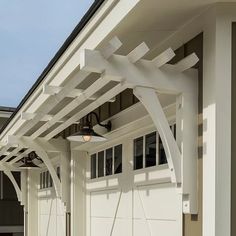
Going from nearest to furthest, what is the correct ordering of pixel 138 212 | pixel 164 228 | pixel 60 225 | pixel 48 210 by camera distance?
1. pixel 164 228
2. pixel 138 212
3. pixel 60 225
4. pixel 48 210

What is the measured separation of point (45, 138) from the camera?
5883 millimetres

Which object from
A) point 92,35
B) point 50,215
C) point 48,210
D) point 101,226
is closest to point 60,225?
point 50,215

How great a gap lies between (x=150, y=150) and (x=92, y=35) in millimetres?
1328

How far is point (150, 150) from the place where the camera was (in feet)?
13.6

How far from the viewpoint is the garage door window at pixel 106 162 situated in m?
4.89

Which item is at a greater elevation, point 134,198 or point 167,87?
point 167,87

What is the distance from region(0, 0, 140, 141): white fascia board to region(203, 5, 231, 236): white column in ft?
1.68

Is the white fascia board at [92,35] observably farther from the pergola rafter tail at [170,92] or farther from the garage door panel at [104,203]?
the garage door panel at [104,203]

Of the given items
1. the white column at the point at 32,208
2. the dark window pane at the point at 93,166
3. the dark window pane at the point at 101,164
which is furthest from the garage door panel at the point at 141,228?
the white column at the point at 32,208

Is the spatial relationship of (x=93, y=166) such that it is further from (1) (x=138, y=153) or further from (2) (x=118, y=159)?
(1) (x=138, y=153)

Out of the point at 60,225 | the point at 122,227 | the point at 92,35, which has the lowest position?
the point at 60,225

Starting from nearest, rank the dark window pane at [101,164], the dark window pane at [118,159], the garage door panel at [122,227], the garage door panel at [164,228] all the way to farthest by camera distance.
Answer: the garage door panel at [164,228]
the garage door panel at [122,227]
the dark window pane at [118,159]
the dark window pane at [101,164]

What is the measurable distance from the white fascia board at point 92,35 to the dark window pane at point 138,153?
89cm

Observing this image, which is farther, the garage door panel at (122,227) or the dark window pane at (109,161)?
the dark window pane at (109,161)
